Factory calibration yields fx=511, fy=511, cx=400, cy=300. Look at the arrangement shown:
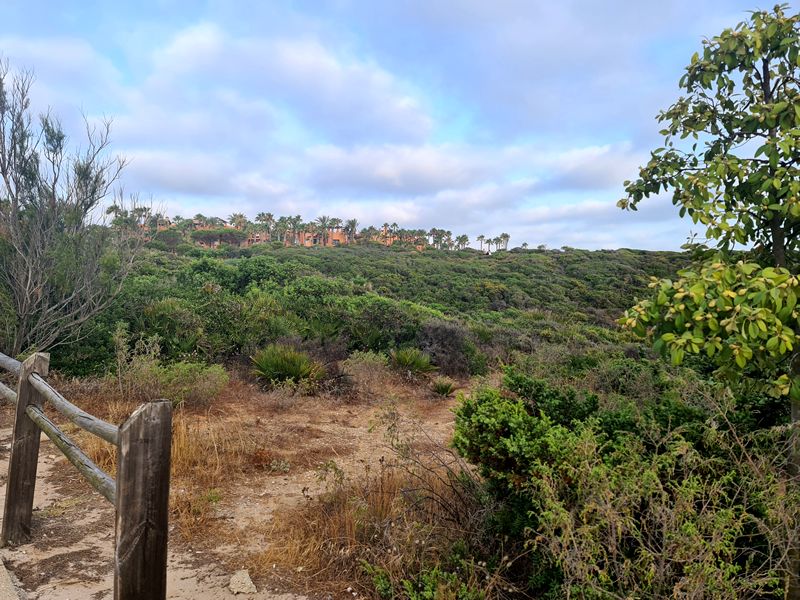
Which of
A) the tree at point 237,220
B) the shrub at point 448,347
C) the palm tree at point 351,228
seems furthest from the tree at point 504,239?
the shrub at point 448,347

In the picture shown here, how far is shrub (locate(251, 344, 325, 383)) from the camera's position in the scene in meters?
8.93

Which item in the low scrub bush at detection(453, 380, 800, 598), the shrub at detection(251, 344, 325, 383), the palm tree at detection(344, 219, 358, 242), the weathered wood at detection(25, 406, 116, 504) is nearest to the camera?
the low scrub bush at detection(453, 380, 800, 598)

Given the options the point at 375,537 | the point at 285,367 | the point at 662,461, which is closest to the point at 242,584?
the point at 375,537

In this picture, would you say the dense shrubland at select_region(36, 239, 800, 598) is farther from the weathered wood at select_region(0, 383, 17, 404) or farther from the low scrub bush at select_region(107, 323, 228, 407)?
the weathered wood at select_region(0, 383, 17, 404)

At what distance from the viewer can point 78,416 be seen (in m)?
2.87

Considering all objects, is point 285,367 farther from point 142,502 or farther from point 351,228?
point 351,228

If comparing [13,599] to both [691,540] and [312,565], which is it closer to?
[312,565]

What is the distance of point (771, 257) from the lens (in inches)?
118

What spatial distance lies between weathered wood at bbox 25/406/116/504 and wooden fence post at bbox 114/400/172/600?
0.74ft

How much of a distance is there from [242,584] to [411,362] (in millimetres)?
7717

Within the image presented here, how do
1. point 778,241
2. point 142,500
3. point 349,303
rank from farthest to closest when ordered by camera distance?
point 349,303
point 778,241
point 142,500

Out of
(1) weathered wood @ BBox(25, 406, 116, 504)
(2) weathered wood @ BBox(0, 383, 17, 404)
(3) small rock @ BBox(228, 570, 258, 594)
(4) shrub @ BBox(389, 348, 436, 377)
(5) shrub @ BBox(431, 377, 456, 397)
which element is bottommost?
(3) small rock @ BBox(228, 570, 258, 594)

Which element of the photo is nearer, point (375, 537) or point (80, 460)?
point (80, 460)

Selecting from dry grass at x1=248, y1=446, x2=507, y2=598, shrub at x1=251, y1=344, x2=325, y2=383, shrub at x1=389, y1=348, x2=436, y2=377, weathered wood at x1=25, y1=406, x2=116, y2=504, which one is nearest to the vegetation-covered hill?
shrub at x1=389, y1=348, x2=436, y2=377
